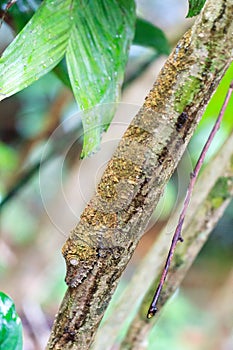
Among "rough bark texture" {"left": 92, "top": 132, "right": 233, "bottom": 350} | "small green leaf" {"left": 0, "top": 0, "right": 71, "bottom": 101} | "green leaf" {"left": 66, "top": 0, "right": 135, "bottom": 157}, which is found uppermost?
"small green leaf" {"left": 0, "top": 0, "right": 71, "bottom": 101}

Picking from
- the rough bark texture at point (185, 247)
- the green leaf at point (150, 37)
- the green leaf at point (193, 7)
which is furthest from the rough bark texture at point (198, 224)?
the green leaf at point (193, 7)

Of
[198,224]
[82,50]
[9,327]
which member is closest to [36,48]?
[82,50]

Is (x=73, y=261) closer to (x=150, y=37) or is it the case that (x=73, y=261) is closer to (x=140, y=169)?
(x=140, y=169)

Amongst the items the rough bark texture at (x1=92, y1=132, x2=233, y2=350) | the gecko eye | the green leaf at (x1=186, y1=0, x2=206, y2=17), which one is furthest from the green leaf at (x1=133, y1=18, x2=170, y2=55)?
the gecko eye

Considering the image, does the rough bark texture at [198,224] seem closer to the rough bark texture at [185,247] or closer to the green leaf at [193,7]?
the rough bark texture at [185,247]

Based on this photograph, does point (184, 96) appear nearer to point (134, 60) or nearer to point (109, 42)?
point (109, 42)

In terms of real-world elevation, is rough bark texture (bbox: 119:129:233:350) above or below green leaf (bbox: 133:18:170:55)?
below

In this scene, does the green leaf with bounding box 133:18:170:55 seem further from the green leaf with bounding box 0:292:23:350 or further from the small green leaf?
the green leaf with bounding box 0:292:23:350

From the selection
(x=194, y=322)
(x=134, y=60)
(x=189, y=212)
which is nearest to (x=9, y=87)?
(x=189, y=212)

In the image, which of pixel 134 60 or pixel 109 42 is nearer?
pixel 109 42
